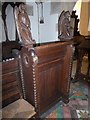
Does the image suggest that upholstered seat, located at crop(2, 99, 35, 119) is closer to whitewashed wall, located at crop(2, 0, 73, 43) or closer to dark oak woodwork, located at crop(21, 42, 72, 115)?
dark oak woodwork, located at crop(21, 42, 72, 115)

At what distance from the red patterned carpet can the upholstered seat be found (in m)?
0.36

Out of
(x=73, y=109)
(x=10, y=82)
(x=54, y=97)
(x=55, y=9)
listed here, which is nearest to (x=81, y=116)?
(x=73, y=109)

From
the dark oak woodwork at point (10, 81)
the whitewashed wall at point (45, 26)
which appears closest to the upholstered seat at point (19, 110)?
the dark oak woodwork at point (10, 81)

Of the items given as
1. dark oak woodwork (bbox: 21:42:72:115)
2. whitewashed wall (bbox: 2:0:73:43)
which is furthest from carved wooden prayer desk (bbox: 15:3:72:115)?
whitewashed wall (bbox: 2:0:73:43)

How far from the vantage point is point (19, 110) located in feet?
4.30

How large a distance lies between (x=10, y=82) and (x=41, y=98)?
401mm

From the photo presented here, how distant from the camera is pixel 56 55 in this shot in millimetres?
1563

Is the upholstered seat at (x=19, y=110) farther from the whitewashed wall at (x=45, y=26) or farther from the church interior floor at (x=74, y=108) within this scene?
the whitewashed wall at (x=45, y=26)

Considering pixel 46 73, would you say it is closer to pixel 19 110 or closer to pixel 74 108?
pixel 19 110

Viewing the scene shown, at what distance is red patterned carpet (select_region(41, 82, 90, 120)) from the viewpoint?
5.57ft

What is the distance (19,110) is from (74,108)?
847 mm

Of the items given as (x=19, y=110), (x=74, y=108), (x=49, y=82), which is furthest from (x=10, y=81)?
(x=74, y=108)

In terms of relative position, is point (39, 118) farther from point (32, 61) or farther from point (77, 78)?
point (77, 78)

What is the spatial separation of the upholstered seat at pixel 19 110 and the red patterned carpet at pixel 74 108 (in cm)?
36
